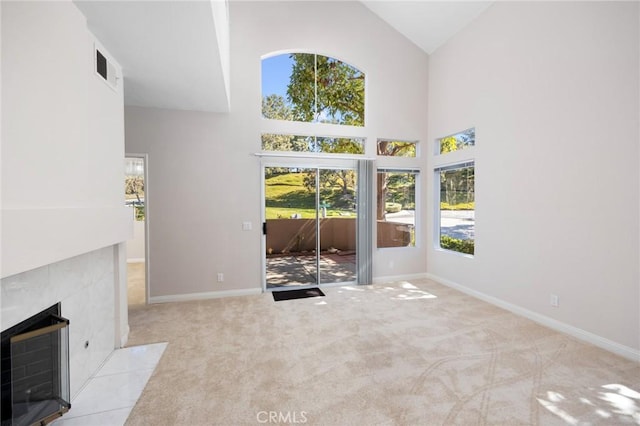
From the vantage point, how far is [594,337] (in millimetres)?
2924

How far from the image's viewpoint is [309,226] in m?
4.91

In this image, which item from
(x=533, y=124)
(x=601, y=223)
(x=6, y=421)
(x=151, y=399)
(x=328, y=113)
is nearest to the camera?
(x=6, y=421)

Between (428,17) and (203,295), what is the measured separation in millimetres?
5630

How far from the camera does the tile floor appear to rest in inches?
75.6

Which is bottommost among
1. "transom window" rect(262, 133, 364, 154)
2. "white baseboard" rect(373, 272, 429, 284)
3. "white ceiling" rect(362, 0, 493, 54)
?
"white baseboard" rect(373, 272, 429, 284)

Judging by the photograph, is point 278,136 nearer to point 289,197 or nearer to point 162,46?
point 289,197

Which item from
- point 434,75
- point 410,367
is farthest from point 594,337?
point 434,75

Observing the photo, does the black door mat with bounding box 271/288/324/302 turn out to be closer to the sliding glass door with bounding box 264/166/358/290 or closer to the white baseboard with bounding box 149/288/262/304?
the sliding glass door with bounding box 264/166/358/290

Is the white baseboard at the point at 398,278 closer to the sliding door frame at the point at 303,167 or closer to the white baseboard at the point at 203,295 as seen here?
the sliding door frame at the point at 303,167

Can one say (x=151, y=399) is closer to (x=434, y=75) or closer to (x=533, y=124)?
(x=533, y=124)

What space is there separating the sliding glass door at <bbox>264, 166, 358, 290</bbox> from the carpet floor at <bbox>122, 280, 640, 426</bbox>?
1.14 metres

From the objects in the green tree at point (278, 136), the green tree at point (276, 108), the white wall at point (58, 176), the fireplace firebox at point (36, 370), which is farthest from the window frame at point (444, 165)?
the fireplace firebox at point (36, 370)

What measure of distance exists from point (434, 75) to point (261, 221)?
158 inches

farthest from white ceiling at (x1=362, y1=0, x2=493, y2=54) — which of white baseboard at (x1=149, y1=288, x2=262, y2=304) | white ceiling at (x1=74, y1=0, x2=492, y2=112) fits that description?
white baseboard at (x1=149, y1=288, x2=262, y2=304)
